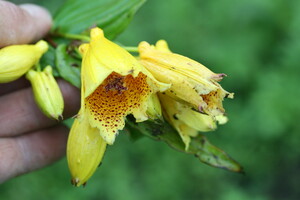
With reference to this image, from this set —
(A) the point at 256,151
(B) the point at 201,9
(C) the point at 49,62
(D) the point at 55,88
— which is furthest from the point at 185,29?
Answer: (D) the point at 55,88

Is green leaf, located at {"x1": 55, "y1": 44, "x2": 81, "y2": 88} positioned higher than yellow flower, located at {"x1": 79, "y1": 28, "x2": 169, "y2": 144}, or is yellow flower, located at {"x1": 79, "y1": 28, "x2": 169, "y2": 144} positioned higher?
yellow flower, located at {"x1": 79, "y1": 28, "x2": 169, "y2": 144}

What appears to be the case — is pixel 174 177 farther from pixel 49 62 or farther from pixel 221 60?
pixel 49 62

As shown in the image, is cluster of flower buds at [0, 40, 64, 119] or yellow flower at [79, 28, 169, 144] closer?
yellow flower at [79, 28, 169, 144]

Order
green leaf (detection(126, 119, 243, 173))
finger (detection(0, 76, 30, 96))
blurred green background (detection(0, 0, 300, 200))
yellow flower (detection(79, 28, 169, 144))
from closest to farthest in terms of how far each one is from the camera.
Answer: yellow flower (detection(79, 28, 169, 144)) → green leaf (detection(126, 119, 243, 173)) → finger (detection(0, 76, 30, 96)) → blurred green background (detection(0, 0, 300, 200))

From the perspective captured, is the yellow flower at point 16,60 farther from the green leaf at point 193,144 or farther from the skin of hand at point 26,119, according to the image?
the green leaf at point 193,144

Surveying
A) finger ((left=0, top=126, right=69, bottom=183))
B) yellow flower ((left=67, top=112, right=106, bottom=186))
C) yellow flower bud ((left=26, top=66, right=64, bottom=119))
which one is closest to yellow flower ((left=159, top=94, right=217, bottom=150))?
yellow flower ((left=67, top=112, right=106, bottom=186))

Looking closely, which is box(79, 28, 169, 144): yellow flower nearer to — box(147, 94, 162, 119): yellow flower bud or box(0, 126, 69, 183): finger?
box(147, 94, 162, 119): yellow flower bud

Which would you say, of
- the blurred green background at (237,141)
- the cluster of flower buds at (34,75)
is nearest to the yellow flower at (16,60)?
the cluster of flower buds at (34,75)
